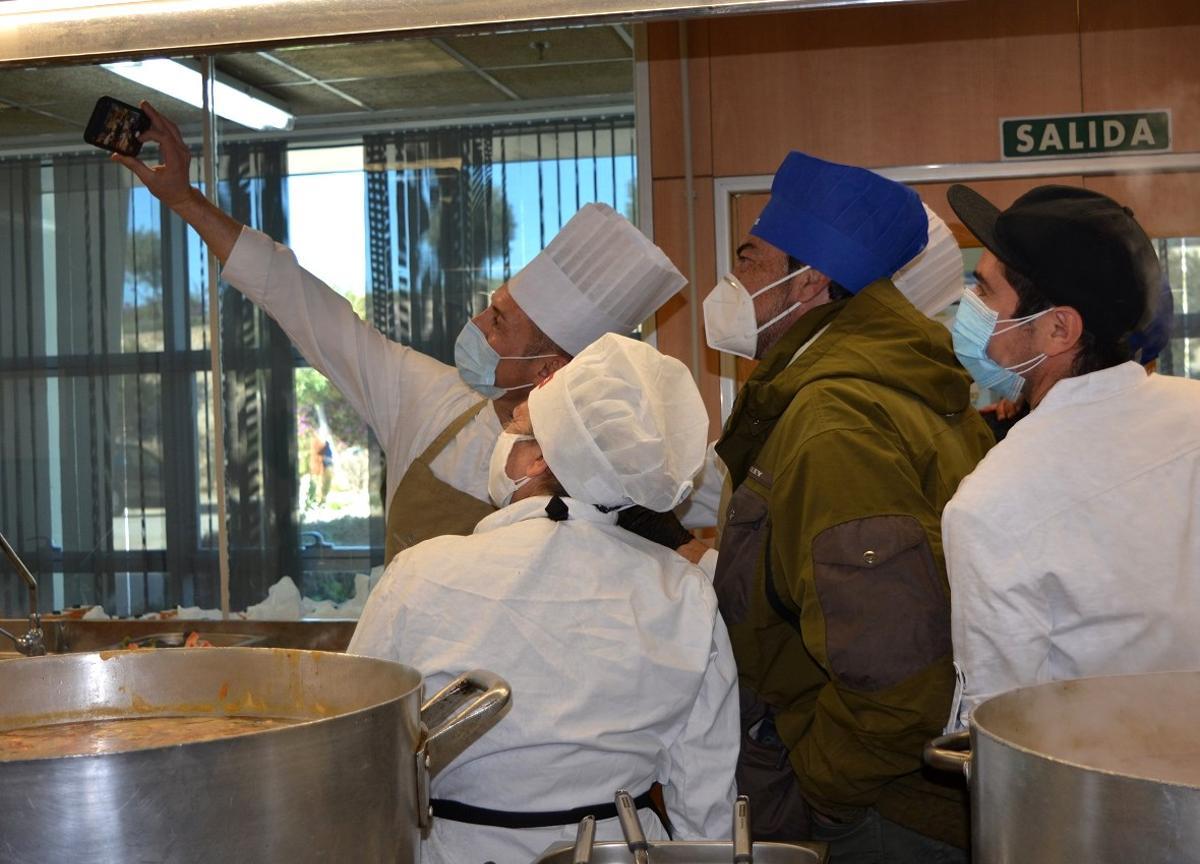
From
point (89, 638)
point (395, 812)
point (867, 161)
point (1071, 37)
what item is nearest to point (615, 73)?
point (867, 161)

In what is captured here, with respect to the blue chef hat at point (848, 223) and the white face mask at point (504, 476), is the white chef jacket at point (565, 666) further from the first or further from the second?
the blue chef hat at point (848, 223)

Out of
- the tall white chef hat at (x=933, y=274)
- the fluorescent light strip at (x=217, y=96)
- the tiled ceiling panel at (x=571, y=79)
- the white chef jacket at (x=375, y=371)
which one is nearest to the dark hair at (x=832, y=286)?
the tall white chef hat at (x=933, y=274)

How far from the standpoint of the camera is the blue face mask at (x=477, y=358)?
2.40 m

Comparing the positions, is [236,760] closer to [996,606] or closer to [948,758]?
[948,758]

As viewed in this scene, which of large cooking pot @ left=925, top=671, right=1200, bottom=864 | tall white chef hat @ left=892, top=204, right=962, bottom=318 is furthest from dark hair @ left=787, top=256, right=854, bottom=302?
large cooking pot @ left=925, top=671, right=1200, bottom=864

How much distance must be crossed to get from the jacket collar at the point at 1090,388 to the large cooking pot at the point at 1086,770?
1.33ft

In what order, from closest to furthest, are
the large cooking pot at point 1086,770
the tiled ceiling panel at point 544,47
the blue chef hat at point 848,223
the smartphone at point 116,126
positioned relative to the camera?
the large cooking pot at point 1086,770 < the blue chef hat at point 848,223 < the smartphone at point 116,126 < the tiled ceiling panel at point 544,47

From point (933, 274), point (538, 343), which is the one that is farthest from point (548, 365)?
point (933, 274)

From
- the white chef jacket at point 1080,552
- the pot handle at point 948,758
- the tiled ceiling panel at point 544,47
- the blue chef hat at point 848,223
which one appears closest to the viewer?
the pot handle at point 948,758

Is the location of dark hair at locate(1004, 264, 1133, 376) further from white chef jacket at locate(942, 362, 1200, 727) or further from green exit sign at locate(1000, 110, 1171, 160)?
green exit sign at locate(1000, 110, 1171, 160)

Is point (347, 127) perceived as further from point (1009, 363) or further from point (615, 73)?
point (1009, 363)

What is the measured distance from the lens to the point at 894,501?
1.62m

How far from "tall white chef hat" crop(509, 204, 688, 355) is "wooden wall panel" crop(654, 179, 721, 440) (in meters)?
1.01

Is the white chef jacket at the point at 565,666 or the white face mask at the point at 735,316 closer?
the white chef jacket at the point at 565,666
